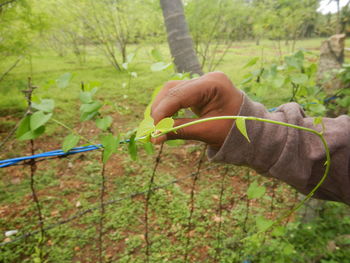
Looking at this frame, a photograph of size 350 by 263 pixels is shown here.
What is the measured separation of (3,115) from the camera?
423 centimetres

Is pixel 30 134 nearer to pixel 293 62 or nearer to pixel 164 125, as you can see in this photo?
pixel 164 125

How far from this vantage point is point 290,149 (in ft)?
2.68

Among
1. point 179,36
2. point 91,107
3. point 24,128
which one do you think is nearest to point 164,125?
point 91,107

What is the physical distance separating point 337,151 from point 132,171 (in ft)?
7.82

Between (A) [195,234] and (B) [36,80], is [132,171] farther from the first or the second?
(B) [36,80]

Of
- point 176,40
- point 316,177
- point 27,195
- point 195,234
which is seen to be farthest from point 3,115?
point 316,177

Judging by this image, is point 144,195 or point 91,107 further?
point 144,195

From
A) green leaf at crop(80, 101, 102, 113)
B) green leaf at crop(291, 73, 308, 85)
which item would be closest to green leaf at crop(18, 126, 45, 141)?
green leaf at crop(80, 101, 102, 113)

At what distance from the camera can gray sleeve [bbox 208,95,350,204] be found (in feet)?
2.65

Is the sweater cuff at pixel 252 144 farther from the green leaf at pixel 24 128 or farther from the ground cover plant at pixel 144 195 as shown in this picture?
the green leaf at pixel 24 128

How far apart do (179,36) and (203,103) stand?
2.04 meters

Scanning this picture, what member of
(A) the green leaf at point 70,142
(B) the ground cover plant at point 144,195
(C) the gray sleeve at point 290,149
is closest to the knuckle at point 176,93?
(B) the ground cover plant at point 144,195

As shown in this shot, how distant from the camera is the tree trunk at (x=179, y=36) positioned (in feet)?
8.27

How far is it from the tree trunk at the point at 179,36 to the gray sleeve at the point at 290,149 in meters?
1.79
